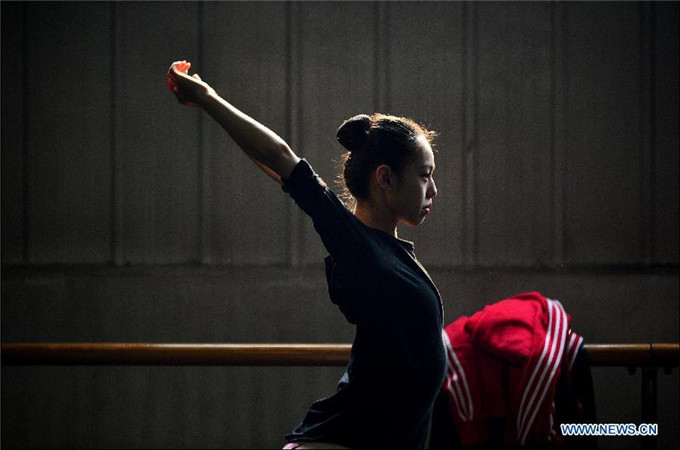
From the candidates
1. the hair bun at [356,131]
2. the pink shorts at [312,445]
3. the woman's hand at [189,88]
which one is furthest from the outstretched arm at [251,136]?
the pink shorts at [312,445]

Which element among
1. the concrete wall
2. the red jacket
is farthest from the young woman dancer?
the concrete wall

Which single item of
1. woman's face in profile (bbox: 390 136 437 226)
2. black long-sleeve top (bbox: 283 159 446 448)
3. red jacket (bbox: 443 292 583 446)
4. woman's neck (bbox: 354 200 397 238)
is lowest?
red jacket (bbox: 443 292 583 446)

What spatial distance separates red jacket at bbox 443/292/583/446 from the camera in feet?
6.56

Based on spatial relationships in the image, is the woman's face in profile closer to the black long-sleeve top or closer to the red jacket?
the black long-sleeve top

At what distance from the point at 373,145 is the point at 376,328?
0.33 m

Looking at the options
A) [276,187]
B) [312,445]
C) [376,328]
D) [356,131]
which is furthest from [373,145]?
[276,187]

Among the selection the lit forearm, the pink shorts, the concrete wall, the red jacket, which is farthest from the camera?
the concrete wall

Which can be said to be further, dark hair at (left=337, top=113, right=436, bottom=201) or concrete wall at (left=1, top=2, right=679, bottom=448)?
concrete wall at (left=1, top=2, right=679, bottom=448)

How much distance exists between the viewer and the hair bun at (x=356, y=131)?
4.10 ft

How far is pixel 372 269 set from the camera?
1.12 metres

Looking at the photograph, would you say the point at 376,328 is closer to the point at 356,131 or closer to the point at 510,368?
the point at 356,131

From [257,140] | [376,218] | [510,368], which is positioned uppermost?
[257,140]

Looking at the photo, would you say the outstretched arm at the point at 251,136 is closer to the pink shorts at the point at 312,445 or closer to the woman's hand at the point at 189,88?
the woman's hand at the point at 189,88

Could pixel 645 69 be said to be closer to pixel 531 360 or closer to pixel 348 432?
pixel 531 360
